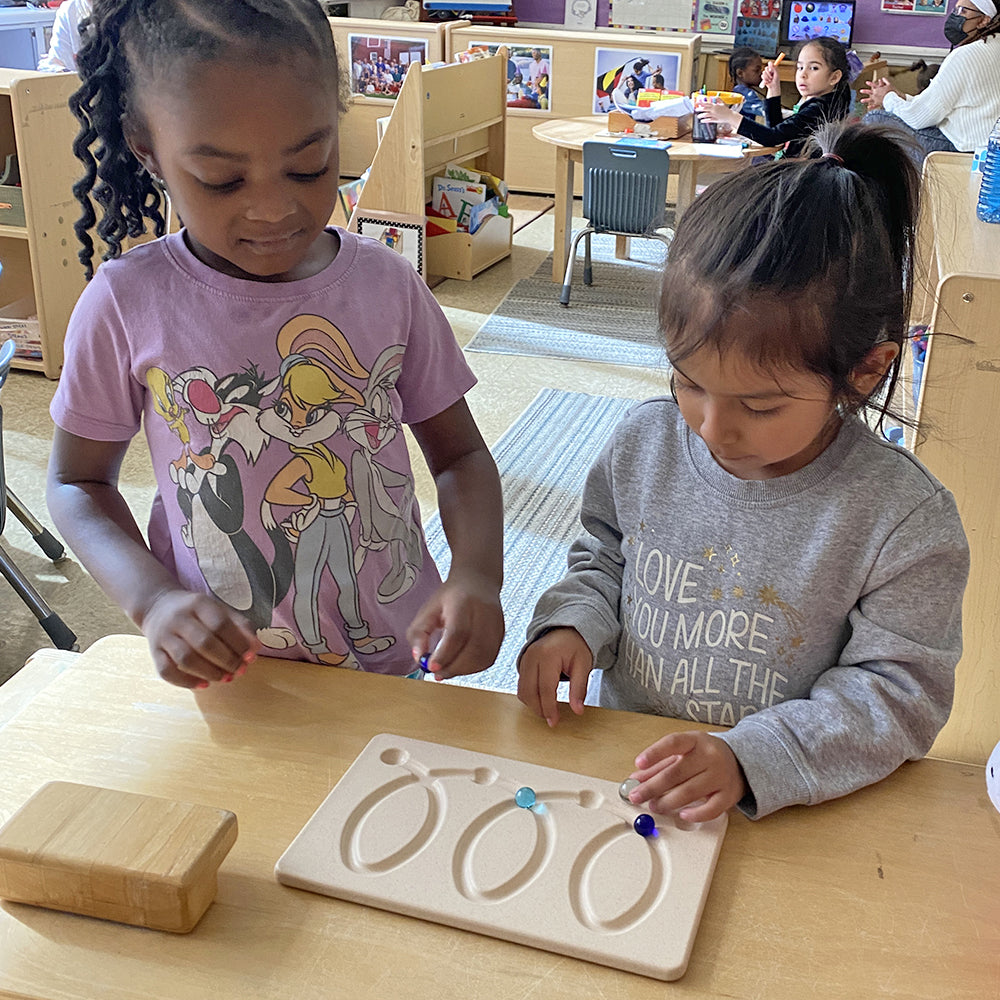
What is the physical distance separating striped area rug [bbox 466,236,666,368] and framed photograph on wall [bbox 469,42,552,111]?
1.53 metres

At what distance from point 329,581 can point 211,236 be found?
30cm

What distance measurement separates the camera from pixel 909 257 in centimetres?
78

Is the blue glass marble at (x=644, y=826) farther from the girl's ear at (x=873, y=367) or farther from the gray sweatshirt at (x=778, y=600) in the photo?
the girl's ear at (x=873, y=367)

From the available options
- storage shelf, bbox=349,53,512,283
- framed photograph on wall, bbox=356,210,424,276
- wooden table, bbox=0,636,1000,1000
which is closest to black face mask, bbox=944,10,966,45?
storage shelf, bbox=349,53,512,283

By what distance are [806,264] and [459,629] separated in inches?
13.6

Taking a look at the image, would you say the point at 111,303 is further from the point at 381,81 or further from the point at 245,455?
the point at 381,81

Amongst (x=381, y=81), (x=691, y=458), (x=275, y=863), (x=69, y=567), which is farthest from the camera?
(x=381, y=81)

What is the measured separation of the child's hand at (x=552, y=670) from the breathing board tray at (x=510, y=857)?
70 mm

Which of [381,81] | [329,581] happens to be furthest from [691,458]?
[381,81]

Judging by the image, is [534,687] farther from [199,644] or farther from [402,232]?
[402,232]

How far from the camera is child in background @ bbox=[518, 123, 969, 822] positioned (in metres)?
0.72

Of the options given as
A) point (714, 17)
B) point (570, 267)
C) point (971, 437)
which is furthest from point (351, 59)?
point (971, 437)

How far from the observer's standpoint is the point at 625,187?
12.8ft

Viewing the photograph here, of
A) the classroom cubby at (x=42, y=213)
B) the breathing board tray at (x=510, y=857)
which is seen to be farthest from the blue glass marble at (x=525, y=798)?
the classroom cubby at (x=42, y=213)
